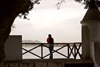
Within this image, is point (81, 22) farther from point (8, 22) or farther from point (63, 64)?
point (8, 22)

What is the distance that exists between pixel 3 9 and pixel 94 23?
715 centimetres

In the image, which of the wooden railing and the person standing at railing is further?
the wooden railing

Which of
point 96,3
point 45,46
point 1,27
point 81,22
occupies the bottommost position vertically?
point 45,46

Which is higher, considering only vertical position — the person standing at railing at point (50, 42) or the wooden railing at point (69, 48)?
the person standing at railing at point (50, 42)

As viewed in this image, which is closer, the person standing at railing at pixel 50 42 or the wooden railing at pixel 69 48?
the person standing at railing at pixel 50 42

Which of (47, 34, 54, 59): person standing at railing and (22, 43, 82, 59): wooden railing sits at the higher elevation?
Answer: (47, 34, 54, 59): person standing at railing

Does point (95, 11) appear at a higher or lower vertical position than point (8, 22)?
→ lower

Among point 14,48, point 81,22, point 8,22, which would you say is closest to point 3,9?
point 8,22

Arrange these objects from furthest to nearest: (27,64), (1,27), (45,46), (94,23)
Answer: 1. (45,46)
2. (94,23)
3. (27,64)
4. (1,27)

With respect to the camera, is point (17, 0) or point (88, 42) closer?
point (17, 0)

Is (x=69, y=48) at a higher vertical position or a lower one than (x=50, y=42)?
lower

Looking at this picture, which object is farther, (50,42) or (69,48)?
(69,48)

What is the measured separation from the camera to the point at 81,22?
10.9 meters

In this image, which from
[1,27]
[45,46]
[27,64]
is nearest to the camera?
[1,27]
